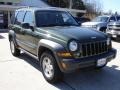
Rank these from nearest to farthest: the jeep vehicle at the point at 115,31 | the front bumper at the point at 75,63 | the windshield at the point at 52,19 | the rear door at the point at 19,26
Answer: the front bumper at the point at 75,63
the windshield at the point at 52,19
the rear door at the point at 19,26
the jeep vehicle at the point at 115,31

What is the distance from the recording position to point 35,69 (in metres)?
7.08

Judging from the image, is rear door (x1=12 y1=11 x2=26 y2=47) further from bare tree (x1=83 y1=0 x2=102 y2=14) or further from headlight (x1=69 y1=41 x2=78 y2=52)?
bare tree (x1=83 y1=0 x2=102 y2=14)

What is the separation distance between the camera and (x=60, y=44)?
17.6 ft

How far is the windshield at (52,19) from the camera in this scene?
21.7ft

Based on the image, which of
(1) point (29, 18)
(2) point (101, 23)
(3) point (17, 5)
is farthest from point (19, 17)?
(3) point (17, 5)

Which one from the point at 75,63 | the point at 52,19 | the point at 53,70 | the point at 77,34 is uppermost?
the point at 52,19

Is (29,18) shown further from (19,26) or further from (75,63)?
(75,63)

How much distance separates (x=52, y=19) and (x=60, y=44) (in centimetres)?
169

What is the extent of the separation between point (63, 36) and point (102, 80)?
167 cm

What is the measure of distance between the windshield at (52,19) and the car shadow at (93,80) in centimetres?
158

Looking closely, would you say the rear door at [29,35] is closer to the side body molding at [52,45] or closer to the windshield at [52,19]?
the windshield at [52,19]

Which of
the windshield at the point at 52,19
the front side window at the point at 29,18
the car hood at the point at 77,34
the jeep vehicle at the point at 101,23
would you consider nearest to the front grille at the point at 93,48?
the car hood at the point at 77,34

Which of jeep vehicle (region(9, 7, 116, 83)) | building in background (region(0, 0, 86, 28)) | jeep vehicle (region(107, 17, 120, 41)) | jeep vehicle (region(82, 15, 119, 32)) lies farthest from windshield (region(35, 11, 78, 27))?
building in background (region(0, 0, 86, 28))

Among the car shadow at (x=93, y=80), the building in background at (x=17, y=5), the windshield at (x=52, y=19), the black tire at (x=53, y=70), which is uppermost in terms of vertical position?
the building in background at (x=17, y=5)
